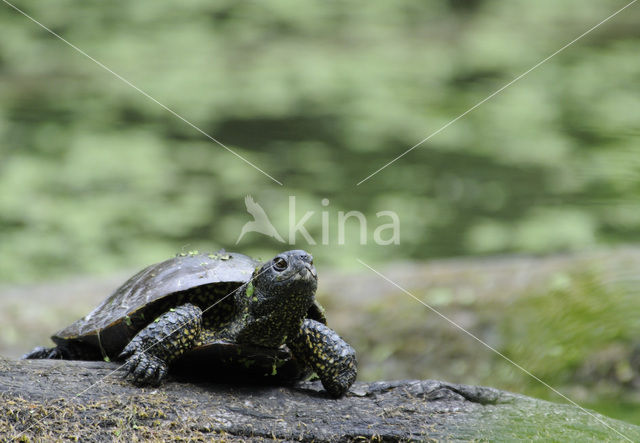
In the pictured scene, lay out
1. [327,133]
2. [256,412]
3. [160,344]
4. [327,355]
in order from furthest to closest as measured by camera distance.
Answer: [327,133] < [327,355] < [160,344] < [256,412]

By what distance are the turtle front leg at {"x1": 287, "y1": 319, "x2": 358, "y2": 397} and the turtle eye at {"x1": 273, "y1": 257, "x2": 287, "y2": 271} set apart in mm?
314

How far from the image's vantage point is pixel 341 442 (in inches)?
87.4

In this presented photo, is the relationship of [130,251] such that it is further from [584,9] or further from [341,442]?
[584,9]

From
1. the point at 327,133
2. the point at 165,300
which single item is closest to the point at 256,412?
the point at 165,300

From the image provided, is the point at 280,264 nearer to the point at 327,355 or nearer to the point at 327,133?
the point at 327,355

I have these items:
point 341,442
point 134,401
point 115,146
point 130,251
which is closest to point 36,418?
point 134,401

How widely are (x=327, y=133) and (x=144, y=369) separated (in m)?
7.00

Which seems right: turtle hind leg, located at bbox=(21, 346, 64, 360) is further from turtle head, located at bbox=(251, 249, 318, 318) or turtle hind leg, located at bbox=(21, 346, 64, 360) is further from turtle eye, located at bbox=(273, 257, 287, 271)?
turtle eye, located at bbox=(273, 257, 287, 271)

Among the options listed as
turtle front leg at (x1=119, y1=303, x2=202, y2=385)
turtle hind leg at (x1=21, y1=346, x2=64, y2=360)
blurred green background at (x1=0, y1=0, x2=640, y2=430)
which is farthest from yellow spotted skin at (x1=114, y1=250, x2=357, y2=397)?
blurred green background at (x1=0, y1=0, x2=640, y2=430)

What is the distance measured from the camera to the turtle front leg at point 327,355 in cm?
259

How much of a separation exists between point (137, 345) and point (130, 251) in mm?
4169

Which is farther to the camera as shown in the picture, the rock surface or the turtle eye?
the turtle eye

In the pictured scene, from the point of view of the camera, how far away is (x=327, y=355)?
2619 mm

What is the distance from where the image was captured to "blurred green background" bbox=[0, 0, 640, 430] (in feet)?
21.5
